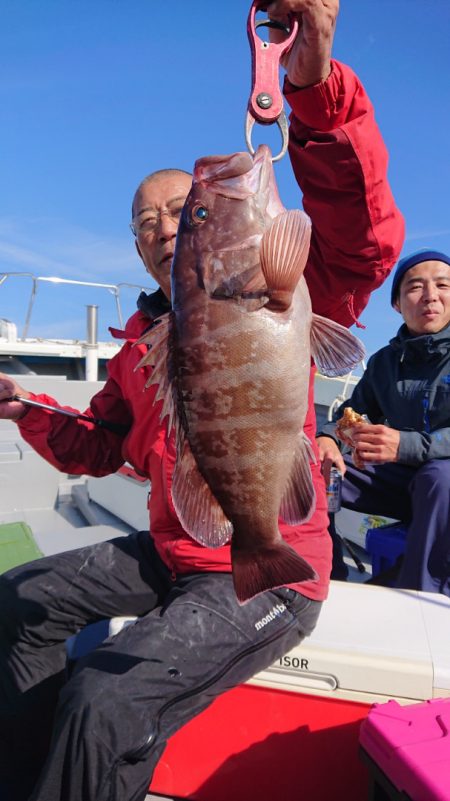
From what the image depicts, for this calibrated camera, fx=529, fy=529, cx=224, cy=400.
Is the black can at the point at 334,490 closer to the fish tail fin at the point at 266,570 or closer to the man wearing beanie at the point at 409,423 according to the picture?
the man wearing beanie at the point at 409,423

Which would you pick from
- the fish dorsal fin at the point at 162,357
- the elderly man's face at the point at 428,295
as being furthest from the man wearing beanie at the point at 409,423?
the fish dorsal fin at the point at 162,357

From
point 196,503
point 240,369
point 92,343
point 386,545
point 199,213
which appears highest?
point 92,343

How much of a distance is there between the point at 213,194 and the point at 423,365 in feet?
8.71

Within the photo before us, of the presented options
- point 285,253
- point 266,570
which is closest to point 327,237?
point 285,253

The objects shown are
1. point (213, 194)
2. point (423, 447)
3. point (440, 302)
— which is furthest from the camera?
point (440, 302)

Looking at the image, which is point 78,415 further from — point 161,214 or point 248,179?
point 248,179

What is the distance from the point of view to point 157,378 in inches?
65.5

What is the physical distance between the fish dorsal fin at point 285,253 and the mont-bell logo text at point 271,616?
1.12 meters

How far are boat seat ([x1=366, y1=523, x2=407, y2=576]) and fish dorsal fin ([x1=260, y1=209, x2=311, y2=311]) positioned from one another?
244cm

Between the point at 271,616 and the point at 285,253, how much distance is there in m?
1.27

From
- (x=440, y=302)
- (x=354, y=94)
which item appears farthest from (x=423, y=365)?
(x=354, y=94)

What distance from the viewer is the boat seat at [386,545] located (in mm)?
3389

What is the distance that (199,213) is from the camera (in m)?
1.63

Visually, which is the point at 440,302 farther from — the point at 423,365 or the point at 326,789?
the point at 326,789
